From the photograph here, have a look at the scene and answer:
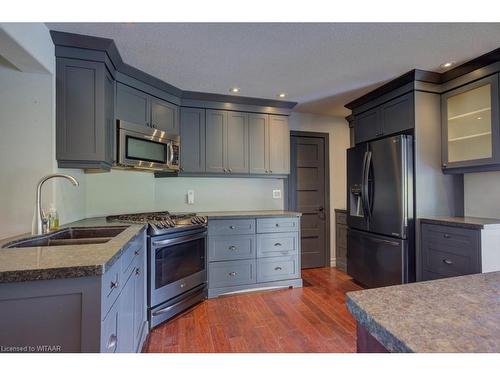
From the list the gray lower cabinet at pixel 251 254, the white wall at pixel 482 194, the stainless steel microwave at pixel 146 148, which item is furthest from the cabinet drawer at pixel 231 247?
the white wall at pixel 482 194

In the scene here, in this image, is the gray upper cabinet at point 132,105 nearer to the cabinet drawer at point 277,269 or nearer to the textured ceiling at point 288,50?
the textured ceiling at point 288,50

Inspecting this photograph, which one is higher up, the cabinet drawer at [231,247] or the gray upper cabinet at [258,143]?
the gray upper cabinet at [258,143]

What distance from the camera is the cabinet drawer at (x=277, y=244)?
2.97 m

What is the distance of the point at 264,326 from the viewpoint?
7.22ft

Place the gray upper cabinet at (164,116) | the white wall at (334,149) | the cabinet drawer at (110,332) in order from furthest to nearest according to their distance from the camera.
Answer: the white wall at (334,149), the gray upper cabinet at (164,116), the cabinet drawer at (110,332)

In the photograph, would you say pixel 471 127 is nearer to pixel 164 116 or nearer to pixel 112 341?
pixel 164 116

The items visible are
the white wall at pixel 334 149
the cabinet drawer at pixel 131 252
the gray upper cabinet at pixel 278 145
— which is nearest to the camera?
the cabinet drawer at pixel 131 252

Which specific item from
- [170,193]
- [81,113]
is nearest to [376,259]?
[170,193]

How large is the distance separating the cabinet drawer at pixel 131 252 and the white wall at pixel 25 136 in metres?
0.71

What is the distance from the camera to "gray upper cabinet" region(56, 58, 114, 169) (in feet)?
6.35

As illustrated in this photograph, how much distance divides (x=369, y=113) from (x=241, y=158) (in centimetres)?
169
